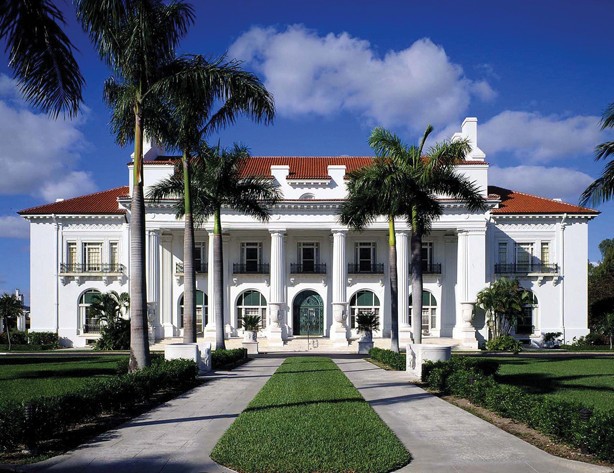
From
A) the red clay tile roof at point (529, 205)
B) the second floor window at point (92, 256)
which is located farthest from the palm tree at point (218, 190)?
the red clay tile roof at point (529, 205)

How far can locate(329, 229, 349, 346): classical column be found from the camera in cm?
4334

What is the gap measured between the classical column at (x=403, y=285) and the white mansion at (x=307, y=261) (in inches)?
8.1

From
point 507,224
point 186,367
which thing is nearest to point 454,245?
point 507,224

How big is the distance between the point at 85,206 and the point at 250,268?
12761 millimetres

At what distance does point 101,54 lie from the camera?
719 inches

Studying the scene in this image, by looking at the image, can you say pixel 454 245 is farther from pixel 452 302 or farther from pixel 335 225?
pixel 335 225

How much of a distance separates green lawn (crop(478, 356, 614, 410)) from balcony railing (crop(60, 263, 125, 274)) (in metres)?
28.5

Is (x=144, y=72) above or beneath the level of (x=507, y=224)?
above

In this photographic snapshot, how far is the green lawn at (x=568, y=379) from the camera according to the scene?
55.0 feet

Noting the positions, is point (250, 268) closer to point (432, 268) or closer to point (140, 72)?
point (432, 268)

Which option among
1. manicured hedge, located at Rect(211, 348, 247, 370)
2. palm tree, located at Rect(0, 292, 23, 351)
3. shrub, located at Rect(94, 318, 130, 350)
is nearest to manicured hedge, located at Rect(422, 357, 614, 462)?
manicured hedge, located at Rect(211, 348, 247, 370)

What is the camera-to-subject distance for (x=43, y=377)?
21781mm

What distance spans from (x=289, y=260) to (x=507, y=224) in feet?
52.0

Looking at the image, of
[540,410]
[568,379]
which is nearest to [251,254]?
[568,379]
